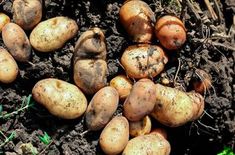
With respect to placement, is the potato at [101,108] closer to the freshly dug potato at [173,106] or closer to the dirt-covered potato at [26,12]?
the freshly dug potato at [173,106]

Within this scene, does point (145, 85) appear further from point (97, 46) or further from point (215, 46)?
point (215, 46)

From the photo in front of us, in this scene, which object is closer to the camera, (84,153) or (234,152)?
(84,153)

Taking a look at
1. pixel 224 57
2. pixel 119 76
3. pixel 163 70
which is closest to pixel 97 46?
pixel 119 76

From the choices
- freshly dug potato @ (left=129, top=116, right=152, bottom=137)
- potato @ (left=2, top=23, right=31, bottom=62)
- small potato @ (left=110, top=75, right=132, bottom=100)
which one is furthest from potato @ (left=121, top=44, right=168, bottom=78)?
potato @ (left=2, top=23, right=31, bottom=62)

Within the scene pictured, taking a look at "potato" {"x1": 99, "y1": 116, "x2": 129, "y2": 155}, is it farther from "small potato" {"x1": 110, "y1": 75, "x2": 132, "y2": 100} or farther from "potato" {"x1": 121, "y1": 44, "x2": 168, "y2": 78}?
"potato" {"x1": 121, "y1": 44, "x2": 168, "y2": 78}

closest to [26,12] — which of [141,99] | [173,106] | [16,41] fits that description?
[16,41]

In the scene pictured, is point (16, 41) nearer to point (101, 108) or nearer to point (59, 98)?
point (59, 98)

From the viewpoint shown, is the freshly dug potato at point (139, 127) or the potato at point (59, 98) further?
the freshly dug potato at point (139, 127)

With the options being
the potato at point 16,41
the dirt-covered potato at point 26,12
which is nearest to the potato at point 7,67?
the potato at point 16,41
